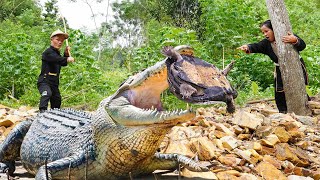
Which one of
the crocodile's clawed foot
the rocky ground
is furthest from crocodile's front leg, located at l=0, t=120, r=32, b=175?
the rocky ground

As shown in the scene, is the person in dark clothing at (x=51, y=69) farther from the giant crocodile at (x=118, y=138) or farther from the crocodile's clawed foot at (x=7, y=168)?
the giant crocodile at (x=118, y=138)

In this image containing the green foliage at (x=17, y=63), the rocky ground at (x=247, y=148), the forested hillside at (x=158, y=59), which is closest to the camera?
the rocky ground at (x=247, y=148)

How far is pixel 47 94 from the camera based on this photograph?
5883mm

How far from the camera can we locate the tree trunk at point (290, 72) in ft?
18.1

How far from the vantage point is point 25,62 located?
953 cm

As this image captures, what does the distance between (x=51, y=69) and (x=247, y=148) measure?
140 inches

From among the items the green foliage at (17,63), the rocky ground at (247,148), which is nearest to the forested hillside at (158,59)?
the green foliage at (17,63)

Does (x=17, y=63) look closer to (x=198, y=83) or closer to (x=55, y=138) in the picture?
(x=55, y=138)

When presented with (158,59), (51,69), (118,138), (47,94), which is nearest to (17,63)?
(158,59)

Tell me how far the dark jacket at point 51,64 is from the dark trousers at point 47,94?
0.07 metres

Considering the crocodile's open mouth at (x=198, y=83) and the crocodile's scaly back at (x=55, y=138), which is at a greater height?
the crocodile's open mouth at (x=198, y=83)

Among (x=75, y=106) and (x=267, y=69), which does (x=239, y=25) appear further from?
(x=75, y=106)

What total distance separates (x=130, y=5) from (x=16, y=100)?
71.4ft

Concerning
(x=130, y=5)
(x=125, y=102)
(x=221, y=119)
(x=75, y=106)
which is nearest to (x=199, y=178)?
(x=125, y=102)
